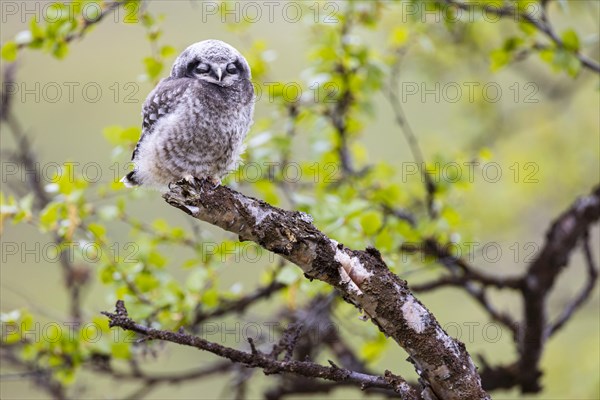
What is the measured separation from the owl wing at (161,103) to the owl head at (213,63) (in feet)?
0.39

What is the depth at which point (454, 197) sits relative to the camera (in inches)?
226

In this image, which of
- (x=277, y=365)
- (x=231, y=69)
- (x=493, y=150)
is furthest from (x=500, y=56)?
(x=493, y=150)

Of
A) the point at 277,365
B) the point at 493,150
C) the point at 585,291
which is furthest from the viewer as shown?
the point at 493,150

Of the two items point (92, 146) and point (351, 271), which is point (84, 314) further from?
point (92, 146)

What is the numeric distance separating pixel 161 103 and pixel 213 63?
0.39 metres

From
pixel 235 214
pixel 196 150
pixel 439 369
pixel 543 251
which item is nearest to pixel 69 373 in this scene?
pixel 196 150

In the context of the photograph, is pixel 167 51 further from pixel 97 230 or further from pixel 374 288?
pixel 374 288

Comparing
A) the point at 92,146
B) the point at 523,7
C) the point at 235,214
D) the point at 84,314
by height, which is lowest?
the point at 235,214

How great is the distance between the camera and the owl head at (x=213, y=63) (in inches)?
168

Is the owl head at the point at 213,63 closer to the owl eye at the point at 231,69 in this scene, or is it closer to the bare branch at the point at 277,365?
the owl eye at the point at 231,69

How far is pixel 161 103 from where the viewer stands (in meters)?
4.18

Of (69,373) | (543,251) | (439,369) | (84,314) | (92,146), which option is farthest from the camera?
(92,146)

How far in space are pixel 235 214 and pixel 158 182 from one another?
4.61 ft

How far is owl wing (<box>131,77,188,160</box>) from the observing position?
13.6 ft
